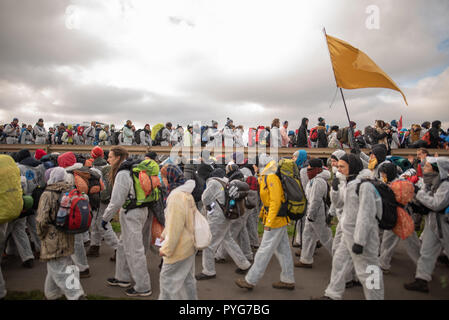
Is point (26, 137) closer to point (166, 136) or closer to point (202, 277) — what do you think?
point (166, 136)

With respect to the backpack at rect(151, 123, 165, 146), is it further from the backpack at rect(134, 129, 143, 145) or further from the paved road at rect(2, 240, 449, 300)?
the paved road at rect(2, 240, 449, 300)

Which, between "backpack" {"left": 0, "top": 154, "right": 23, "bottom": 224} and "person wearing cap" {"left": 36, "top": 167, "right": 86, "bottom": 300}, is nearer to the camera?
"person wearing cap" {"left": 36, "top": 167, "right": 86, "bottom": 300}

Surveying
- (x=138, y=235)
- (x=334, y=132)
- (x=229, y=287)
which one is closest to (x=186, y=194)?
(x=138, y=235)

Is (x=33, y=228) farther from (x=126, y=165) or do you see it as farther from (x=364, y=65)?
(x=364, y=65)

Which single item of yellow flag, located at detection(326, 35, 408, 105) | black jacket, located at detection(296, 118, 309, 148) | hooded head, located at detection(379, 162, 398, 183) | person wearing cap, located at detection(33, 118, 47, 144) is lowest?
hooded head, located at detection(379, 162, 398, 183)

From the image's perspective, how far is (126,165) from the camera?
171 inches

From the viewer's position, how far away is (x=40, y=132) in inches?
558

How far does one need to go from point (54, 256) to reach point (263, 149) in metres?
9.40

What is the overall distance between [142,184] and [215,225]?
5.03 feet

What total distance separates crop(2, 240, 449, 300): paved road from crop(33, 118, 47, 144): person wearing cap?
10355mm

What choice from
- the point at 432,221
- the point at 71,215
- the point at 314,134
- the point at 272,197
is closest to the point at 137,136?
the point at 314,134

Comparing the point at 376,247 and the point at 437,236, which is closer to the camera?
the point at 376,247

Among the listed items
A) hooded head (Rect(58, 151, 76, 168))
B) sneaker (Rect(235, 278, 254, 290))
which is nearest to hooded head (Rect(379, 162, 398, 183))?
sneaker (Rect(235, 278, 254, 290))

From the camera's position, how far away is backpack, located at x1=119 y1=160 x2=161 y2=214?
4238 millimetres
